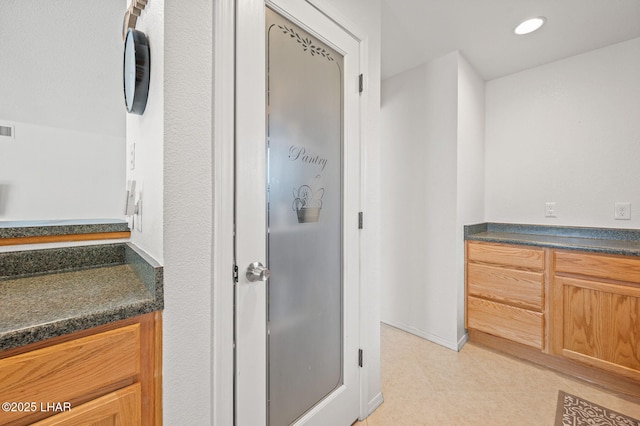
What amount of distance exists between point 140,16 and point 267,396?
1546 millimetres

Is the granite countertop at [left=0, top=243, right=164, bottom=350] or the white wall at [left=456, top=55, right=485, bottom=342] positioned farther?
the white wall at [left=456, top=55, right=485, bottom=342]

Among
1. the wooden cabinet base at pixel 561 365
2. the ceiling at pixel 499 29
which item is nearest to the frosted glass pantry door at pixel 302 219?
the ceiling at pixel 499 29

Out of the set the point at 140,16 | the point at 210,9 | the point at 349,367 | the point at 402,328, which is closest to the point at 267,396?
the point at 349,367

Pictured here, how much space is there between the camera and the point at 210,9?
2.98ft

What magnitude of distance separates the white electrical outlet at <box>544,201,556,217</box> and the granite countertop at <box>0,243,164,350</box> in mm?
2973

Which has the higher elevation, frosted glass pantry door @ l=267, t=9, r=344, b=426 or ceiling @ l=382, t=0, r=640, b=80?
ceiling @ l=382, t=0, r=640, b=80

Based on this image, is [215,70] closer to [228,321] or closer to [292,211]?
[292,211]

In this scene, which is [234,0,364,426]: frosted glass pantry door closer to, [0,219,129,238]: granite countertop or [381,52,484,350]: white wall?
[0,219,129,238]: granite countertop

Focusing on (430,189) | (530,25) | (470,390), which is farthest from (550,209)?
(470,390)

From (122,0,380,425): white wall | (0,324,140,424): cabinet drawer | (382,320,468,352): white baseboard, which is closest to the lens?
(0,324,140,424): cabinet drawer

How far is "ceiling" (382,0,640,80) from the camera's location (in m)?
1.77

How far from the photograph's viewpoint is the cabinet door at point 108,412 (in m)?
0.64

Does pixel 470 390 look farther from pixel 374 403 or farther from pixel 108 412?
pixel 108 412

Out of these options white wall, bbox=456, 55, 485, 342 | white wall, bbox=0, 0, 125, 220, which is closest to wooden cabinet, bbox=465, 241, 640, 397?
white wall, bbox=456, 55, 485, 342
